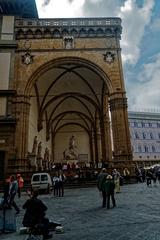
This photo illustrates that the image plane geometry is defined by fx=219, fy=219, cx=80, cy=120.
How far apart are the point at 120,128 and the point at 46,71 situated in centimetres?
909

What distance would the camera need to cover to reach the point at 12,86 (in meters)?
19.5

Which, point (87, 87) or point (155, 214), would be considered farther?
point (87, 87)

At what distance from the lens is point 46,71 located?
70.6 ft

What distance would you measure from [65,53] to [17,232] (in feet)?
60.9

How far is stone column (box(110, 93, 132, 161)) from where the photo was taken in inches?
727

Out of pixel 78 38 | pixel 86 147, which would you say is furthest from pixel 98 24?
pixel 86 147

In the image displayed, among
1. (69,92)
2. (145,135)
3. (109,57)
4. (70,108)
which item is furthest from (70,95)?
(145,135)

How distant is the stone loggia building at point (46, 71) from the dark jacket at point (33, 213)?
547 inches

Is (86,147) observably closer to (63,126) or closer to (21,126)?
(63,126)

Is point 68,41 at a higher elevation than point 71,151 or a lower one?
higher

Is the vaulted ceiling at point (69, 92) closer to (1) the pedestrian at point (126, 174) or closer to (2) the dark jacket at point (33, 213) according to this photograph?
(1) the pedestrian at point (126, 174)

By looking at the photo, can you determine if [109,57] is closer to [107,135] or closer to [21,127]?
[107,135]

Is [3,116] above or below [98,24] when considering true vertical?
below

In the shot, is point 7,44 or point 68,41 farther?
point 68,41
